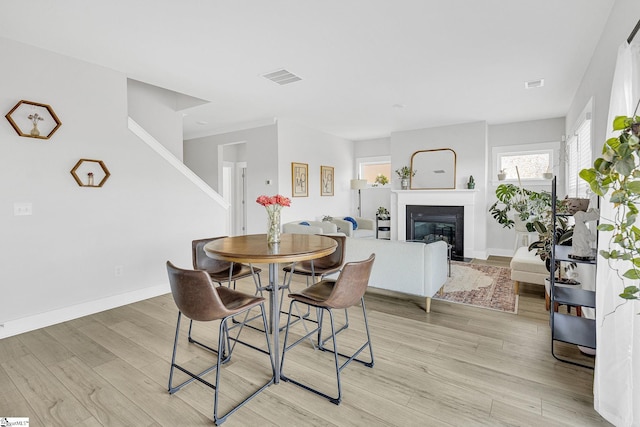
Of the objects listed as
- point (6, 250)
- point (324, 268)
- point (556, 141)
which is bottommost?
point (324, 268)

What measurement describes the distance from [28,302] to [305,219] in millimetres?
4429

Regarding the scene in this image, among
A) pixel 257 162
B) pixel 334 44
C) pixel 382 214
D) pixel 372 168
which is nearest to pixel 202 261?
pixel 334 44

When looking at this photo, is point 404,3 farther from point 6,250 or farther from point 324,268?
point 6,250

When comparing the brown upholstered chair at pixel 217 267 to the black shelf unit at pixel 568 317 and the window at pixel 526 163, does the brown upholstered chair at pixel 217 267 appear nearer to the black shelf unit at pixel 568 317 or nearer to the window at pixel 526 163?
the black shelf unit at pixel 568 317

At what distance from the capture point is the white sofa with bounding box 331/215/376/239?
664 centimetres

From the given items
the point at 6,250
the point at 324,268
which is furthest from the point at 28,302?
the point at 324,268

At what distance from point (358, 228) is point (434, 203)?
5.82 feet

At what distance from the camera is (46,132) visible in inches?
123

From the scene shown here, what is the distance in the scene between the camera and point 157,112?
4984 mm

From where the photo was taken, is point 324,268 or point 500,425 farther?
point 324,268

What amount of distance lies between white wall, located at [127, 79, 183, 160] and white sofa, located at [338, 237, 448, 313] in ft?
11.4

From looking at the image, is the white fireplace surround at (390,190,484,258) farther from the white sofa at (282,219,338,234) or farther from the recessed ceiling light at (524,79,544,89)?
the recessed ceiling light at (524,79,544,89)

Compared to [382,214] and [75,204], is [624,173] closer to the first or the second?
[75,204]

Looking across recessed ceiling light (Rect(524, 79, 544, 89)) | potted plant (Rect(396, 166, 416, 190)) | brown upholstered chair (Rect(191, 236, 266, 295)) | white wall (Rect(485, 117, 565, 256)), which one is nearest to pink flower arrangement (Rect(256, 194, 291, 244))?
brown upholstered chair (Rect(191, 236, 266, 295))
